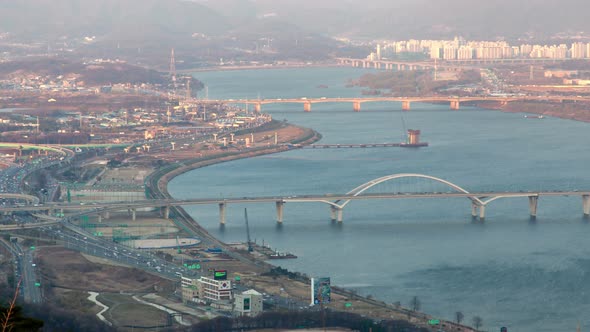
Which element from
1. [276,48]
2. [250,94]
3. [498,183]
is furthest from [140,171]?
[276,48]

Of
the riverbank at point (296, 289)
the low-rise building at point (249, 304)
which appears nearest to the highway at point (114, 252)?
the riverbank at point (296, 289)

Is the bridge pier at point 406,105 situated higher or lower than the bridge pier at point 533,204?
higher

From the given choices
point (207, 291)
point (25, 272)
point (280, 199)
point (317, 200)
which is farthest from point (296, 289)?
point (317, 200)

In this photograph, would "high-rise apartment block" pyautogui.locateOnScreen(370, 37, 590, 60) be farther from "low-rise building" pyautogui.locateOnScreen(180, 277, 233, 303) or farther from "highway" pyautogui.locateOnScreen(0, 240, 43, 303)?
"low-rise building" pyautogui.locateOnScreen(180, 277, 233, 303)

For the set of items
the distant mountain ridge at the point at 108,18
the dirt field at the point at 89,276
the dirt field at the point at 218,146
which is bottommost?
the dirt field at the point at 89,276

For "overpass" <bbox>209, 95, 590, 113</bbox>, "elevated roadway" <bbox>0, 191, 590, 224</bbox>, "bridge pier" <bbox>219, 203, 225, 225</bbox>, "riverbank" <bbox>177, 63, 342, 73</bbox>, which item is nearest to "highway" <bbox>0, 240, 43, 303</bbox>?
"elevated roadway" <bbox>0, 191, 590, 224</bbox>

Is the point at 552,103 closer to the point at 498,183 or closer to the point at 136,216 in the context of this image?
the point at 498,183

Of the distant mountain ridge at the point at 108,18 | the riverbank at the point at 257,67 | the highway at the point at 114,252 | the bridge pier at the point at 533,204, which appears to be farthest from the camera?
the distant mountain ridge at the point at 108,18

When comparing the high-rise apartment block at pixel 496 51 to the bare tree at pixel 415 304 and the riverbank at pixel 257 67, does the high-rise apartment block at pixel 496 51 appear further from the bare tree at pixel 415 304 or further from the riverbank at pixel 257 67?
the bare tree at pixel 415 304
